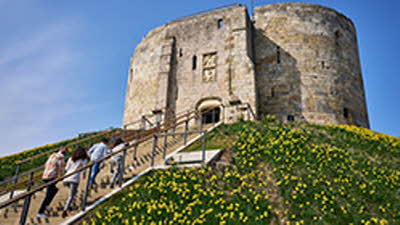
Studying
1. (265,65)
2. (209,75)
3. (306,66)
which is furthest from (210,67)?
(306,66)

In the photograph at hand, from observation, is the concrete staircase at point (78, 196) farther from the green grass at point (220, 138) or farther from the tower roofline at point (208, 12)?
the tower roofline at point (208, 12)

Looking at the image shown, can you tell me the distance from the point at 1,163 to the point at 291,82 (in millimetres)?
15753

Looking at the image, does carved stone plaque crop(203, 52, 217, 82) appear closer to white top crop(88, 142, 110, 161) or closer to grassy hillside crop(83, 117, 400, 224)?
grassy hillside crop(83, 117, 400, 224)

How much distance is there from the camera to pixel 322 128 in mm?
15312

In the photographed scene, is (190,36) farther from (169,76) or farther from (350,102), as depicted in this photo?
(350,102)

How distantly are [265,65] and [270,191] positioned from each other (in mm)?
14064

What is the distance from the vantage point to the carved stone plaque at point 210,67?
19395 millimetres

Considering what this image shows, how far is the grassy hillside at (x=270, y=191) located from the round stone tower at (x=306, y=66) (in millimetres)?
8704

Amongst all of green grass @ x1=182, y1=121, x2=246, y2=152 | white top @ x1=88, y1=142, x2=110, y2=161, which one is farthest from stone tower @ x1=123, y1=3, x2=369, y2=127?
white top @ x1=88, y1=142, x2=110, y2=161

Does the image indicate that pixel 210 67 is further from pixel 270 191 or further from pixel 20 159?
pixel 270 191

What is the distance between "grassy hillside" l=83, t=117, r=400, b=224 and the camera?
6656mm

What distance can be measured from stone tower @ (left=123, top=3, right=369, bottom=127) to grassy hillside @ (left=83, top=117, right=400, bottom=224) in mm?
7844

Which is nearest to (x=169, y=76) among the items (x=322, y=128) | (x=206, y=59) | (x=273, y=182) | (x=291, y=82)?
(x=206, y=59)

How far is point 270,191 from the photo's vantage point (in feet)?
25.4
